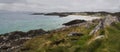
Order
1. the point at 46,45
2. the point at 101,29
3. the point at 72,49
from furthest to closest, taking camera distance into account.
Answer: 1. the point at 101,29
2. the point at 46,45
3. the point at 72,49

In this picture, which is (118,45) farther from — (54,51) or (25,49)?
(25,49)

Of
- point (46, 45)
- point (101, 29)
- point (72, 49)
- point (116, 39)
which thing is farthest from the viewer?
point (101, 29)

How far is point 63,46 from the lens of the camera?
3147cm

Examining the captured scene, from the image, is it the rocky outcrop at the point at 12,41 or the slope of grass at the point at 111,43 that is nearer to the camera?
the slope of grass at the point at 111,43

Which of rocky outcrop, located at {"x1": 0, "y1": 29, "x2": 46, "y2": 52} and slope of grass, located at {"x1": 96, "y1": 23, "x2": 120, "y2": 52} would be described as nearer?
slope of grass, located at {"x1": 96, "y1": 23, "x2": 120, "y2": 52}

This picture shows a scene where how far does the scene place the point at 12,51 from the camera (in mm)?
38969

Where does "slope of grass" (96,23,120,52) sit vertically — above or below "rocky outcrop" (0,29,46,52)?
above

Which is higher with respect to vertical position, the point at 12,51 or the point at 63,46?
the point at 63,46

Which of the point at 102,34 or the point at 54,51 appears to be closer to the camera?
the point at 54,51

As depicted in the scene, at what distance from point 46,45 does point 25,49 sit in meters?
3.81

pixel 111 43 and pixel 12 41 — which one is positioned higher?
pixel 111 43

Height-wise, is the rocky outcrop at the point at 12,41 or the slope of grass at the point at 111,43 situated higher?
the slope of grass at the point at 111,43

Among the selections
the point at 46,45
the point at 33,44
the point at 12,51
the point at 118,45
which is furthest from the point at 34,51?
the point at 118,45

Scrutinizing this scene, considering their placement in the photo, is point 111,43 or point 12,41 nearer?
point 111,43
